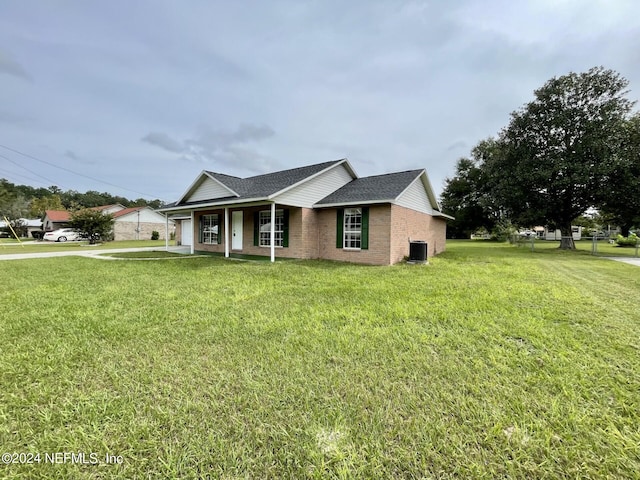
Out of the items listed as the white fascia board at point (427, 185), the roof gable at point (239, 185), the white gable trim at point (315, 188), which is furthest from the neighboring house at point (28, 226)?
the white fascia board at point (427, 185)

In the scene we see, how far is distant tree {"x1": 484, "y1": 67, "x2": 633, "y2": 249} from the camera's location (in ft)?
55.3

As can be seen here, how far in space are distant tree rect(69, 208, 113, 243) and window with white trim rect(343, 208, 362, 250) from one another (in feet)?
69.4

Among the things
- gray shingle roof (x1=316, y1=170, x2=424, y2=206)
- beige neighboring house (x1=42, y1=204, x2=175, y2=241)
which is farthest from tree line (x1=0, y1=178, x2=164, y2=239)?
gray shingle roof (x1=316, y1=170, x2=424, y2=206)

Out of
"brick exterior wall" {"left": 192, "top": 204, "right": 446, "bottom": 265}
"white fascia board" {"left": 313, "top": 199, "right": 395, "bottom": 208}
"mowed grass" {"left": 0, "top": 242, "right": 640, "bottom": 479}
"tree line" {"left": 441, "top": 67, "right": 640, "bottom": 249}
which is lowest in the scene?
"mowed grass" {"left": 0, "top": 242, "right": 640, "bottom": 479}

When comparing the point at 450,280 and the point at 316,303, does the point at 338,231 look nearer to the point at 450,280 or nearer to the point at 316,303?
the point at 450,280

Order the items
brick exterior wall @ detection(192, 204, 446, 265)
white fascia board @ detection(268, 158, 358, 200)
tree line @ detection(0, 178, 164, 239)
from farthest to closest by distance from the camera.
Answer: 1. tree line @ detection(0, 178, 164, 239)
2. brick exterior wall @ detection(192, 204, 446, 265)
3. white fascia board @ detection(268, 158, 358, 200)

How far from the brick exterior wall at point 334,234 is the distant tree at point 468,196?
2715 centimetres

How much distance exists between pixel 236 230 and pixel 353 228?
6425mm

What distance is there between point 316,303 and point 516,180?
20.2m

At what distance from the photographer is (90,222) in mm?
21078

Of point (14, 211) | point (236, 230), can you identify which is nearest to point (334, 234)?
point (236, 230)

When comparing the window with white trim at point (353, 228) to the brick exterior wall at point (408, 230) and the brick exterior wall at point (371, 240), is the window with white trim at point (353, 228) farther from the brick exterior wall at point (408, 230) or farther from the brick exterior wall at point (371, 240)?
the brick exterior wall at point (408, 230)

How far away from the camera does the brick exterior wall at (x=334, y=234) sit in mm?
10508

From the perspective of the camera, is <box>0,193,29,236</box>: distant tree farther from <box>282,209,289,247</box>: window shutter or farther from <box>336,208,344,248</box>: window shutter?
<box>336,208,344,248</box>: window shutter
